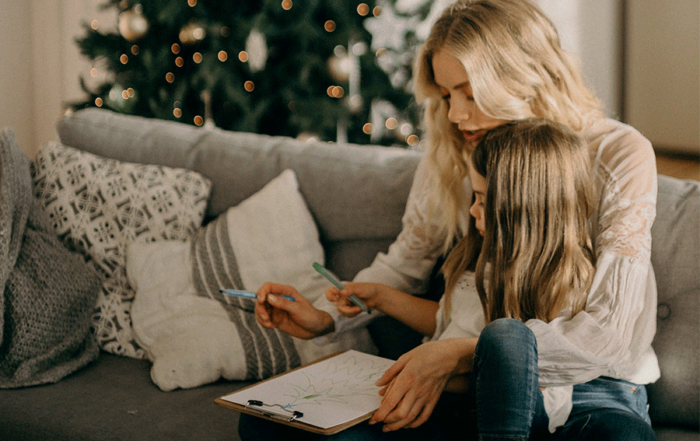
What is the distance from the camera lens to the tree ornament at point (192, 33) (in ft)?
9.12

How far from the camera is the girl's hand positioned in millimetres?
1420

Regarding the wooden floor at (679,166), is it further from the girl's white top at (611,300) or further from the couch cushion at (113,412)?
the couch cushion at (113,412)

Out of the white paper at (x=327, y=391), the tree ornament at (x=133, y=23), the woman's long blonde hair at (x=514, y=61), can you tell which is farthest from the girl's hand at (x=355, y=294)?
the tree ornament at (x=133, y=23)

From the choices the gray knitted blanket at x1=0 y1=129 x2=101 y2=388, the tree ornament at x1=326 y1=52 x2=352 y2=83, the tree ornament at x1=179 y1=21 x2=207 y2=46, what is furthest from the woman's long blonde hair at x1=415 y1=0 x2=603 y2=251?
the tree ornament at x1=179 y1=21 x2=207 y2=46

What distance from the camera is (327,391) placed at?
3.79 feet

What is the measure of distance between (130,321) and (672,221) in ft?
3.92

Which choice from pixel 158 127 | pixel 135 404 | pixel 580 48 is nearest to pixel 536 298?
pixel 135 404

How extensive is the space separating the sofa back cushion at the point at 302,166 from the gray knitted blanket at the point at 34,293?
1.11 ft

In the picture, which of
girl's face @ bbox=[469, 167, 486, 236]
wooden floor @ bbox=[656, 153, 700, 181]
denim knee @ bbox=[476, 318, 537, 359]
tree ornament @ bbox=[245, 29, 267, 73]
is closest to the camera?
denim knee @ bbox=[476, 318, 537, 359]

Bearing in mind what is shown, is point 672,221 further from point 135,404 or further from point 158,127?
point 158,127

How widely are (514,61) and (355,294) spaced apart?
55 cm

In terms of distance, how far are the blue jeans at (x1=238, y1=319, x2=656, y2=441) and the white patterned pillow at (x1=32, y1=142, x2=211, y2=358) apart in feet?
2.22

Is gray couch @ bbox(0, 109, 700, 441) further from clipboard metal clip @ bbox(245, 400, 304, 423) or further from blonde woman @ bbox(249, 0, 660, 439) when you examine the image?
clipboard metal clip @ bbox(245, 400, 304, 423)

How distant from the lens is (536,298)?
117 centimetres
